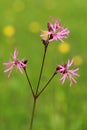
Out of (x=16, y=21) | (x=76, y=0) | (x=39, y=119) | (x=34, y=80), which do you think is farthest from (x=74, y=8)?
(x=39, y=119)

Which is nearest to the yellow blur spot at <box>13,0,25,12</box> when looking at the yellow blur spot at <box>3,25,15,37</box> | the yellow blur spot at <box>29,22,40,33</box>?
the yellow blur spot at <box>29,22,40,33</box>

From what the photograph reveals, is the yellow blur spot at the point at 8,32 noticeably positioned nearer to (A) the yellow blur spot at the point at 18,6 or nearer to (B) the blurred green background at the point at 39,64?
(B) the blurred green background at the point at 39,64

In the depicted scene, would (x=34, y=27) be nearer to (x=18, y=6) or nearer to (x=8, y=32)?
(x=8, y=32)

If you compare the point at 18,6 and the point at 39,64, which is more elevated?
the point at 18,6

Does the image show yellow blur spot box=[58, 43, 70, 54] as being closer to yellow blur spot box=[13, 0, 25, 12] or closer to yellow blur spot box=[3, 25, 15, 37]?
yellow blur spot box=[3, 25, 15, 37]

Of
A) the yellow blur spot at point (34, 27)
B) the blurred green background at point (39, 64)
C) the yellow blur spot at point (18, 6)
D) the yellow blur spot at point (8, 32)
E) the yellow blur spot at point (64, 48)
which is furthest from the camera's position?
the yellow blur spot at point (18, 6)

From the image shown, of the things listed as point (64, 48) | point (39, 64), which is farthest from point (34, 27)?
point (39, 64)

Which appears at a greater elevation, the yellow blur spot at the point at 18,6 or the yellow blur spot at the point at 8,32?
the yellow blur spot at the point at 18,6

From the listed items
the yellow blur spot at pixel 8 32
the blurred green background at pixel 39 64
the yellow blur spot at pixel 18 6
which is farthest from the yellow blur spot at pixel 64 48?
the yellow blur spot at pixel 18 6
